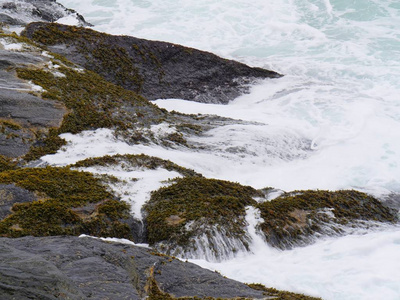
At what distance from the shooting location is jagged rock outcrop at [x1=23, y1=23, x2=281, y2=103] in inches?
564

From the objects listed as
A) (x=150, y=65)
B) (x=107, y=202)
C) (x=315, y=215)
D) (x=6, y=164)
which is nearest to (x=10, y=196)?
(x=107, y=202)

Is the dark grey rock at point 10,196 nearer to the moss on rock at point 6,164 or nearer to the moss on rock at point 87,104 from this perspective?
the moss on rock at point 6,164

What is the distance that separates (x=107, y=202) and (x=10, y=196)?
1579 millimetres

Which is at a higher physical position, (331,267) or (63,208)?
(63,208)

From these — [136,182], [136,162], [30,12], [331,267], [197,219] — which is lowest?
[331,267]

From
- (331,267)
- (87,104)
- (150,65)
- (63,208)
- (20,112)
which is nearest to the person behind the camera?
(63,208)

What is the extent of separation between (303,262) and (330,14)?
23.2 meters

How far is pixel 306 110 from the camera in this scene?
51.7ft

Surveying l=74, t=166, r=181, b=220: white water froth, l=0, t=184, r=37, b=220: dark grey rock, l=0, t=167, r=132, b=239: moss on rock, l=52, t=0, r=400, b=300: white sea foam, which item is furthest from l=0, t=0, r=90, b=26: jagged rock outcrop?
l=0, t=184, r=37, b=220: dark grey rock

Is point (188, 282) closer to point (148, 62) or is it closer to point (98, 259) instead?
point (98, 259)

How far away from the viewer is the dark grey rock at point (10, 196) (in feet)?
22.4

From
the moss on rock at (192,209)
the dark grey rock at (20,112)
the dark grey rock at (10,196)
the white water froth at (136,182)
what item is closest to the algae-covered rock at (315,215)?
the moss on rock at (192,209)

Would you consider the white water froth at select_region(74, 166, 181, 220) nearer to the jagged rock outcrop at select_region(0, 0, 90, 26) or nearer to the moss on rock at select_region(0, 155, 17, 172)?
the moss on rock at select_region(0, 155, 17, 172)

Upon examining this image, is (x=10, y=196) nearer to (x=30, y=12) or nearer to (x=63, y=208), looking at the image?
(x=63, y=208)
